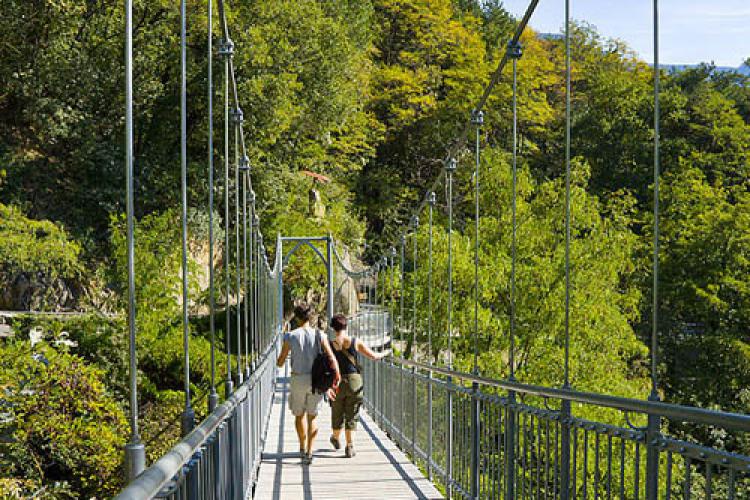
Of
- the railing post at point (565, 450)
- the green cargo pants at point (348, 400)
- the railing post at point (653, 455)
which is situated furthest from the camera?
the green cargo pants at point (348, 400)

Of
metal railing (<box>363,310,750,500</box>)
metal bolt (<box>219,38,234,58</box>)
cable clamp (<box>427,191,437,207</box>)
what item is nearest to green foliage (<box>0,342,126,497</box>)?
metal railing (<box>363,310,750,500</box>)

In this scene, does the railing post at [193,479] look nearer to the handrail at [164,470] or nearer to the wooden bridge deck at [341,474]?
the handrail at [164,470]

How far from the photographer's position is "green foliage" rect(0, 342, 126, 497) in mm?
10266

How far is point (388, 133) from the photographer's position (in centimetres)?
3631

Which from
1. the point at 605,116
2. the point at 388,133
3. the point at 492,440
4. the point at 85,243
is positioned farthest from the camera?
the point at 388,133

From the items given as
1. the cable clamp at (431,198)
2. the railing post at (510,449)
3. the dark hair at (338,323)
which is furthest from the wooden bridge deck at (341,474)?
the cable clamp at (431,198)

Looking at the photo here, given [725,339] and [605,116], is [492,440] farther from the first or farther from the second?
[605,116]

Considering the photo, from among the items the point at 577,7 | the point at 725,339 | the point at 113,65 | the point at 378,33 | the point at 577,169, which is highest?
the point at 577,7

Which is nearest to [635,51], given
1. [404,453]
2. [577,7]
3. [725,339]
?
[577,7]

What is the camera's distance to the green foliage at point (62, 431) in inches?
404

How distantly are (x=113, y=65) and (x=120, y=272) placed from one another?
4957mm

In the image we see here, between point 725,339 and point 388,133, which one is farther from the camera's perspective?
point 388,133

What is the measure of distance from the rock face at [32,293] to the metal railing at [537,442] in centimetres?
1447

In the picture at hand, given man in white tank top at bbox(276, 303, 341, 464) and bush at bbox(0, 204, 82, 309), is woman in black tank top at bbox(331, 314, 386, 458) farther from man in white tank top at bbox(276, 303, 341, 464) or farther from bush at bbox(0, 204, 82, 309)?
bush at bbox(0, 204, 82, 309)
